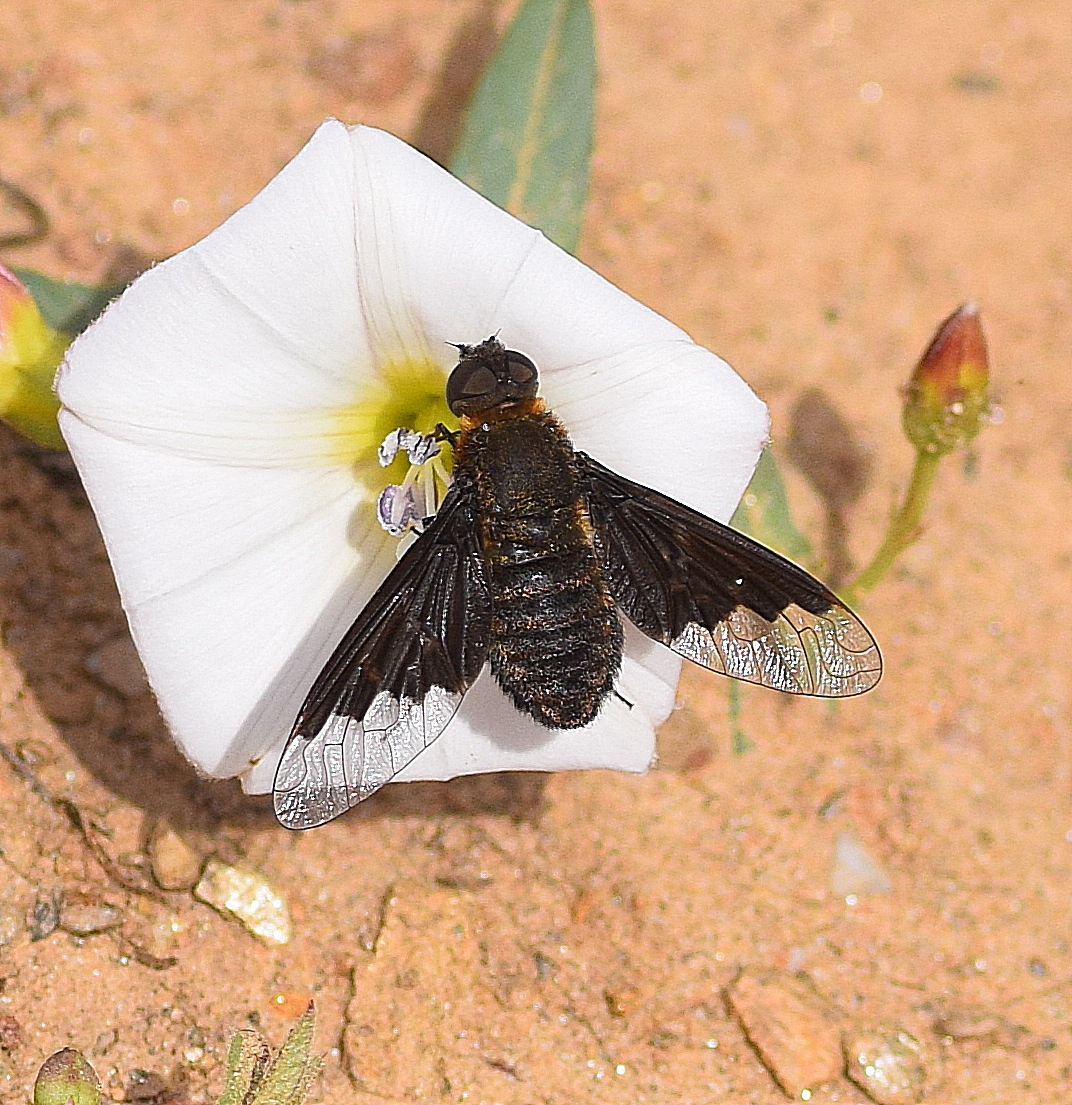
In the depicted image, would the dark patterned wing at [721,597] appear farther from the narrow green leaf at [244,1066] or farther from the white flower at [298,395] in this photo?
the narrow green leaf at [244,1066]

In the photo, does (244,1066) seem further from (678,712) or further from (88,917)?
(678,712)

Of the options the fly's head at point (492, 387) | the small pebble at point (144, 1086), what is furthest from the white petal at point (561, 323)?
the small pebble at point (144, 1086)

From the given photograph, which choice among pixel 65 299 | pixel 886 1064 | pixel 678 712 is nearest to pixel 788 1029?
pixel 886 1064

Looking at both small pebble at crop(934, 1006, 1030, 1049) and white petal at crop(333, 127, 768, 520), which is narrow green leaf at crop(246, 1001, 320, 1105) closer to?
white petal at crop(333, 127, 768, 520)

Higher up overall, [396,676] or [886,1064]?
[396,676]

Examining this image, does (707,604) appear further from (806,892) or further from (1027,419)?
(1027,419)
